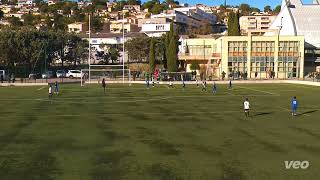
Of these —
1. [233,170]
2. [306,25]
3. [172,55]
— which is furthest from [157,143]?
[306,25]

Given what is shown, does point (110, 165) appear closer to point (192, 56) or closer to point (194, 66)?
point (194, 66)

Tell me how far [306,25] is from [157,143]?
Answer: 4246 inches

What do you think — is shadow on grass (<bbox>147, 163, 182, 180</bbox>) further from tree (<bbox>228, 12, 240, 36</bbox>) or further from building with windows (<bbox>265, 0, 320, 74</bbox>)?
building with windows (<bbox>265, 0, 320, 74</bbox>)

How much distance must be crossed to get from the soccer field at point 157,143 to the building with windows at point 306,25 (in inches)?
3122

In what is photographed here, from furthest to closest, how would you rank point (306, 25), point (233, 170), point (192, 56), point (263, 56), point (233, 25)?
point (306, 25), point (192, 56), point (233, 25), point (263, 56), point (233, 170)

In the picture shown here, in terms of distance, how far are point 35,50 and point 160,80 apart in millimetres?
34566

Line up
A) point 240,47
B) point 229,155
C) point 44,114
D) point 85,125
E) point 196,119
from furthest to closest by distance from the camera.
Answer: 1. point 240,47
2. point 44,114
3. point 196,119
4. point 85,125
5. point 229,155

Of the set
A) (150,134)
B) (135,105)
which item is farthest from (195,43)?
(150,134)

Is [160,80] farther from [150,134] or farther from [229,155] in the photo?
[229,155]

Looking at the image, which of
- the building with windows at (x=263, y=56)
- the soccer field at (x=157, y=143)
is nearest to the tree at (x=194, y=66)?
the building with windows at (x=263, y=56)

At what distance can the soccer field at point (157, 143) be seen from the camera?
19328 millimetres

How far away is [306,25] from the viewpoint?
124375 millimetres

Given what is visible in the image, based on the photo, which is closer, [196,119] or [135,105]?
[196,119]

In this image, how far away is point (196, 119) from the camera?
34.9 metres
